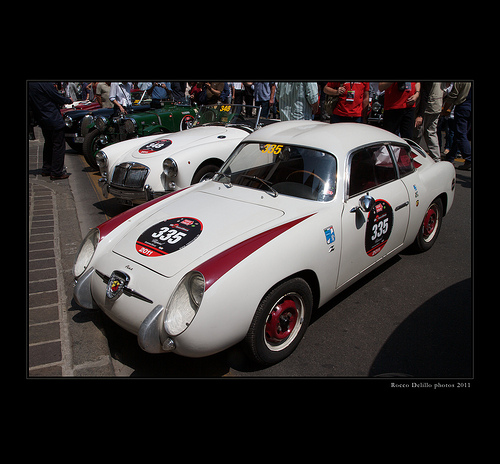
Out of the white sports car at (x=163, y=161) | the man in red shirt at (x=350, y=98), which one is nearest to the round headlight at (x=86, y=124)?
the white sports car at (x=163, y=161)

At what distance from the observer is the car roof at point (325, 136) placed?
334cm

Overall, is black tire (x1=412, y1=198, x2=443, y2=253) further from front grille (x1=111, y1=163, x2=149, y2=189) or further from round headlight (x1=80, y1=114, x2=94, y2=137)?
round headlight (x1=80, y1=114, x2=94, y2=137)

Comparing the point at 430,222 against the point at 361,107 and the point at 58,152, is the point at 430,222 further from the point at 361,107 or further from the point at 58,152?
the point at 58,152

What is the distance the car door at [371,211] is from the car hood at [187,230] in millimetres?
613

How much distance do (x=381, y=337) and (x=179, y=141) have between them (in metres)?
3.86

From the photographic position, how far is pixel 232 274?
232 cm

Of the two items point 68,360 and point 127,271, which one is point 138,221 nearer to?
point 127,271

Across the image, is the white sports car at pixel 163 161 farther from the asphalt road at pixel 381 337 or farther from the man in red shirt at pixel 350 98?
the asphalt road at pixel 381 337

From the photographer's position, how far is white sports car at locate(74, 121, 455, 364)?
2.33m

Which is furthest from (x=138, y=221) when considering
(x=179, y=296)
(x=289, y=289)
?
(x=289, y=289)

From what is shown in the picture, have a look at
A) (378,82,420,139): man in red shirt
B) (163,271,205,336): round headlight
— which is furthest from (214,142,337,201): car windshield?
(378,82,420,139): man in red shirt

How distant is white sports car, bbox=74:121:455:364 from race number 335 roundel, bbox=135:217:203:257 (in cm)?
1

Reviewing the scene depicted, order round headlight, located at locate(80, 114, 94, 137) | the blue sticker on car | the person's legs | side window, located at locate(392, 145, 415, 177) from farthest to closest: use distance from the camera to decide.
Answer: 1. round headlight, located at locate(80, 114, 94, 137)
2. the person's legs
3. side window, located at locate(392, 145, 415, 177)
4. the blue sticker on car

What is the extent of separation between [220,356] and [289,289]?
75 centimetres
